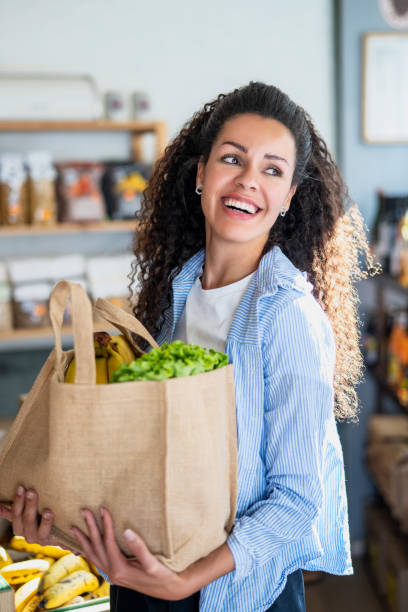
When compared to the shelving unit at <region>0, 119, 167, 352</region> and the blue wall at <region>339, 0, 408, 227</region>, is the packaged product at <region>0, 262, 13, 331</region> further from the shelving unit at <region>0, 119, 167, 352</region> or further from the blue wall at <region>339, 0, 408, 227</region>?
the blue wall at <region>339, 0, 408, 227</region>

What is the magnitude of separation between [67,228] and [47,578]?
6.00 ft

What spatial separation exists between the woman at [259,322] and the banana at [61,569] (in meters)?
0.21

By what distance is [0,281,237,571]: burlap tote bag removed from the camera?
2.76 ft

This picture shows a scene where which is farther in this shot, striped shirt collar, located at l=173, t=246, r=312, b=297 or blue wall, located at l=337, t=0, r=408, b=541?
blue wall, located at l=337, t=0, r=408, b=541

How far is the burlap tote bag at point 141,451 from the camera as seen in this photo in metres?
0.84

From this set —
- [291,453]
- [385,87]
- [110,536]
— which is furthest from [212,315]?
[385,87]

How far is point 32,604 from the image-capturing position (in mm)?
1279

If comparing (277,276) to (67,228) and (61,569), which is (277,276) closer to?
(61,569)

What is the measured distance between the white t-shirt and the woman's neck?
0.03 metres

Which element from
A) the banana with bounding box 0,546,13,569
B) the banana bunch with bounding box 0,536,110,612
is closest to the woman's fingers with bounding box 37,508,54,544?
the banana bunch with bounding box 0,536,110,612

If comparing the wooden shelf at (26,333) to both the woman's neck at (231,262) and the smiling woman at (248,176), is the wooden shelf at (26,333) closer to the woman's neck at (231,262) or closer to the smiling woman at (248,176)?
the woman's neck at (231,262)

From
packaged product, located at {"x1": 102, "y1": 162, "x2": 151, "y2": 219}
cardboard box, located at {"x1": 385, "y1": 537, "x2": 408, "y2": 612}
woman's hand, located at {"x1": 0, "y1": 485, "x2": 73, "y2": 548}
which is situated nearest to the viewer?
woman's hand, located at {"x1": 0, "y1": 485, "x2": 73, "y2": 548}

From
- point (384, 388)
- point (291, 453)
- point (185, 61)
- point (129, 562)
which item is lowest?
point (384, 388)

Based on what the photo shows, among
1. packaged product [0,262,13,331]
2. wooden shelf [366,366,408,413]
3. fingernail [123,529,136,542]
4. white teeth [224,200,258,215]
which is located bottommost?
wooden shelf [366,366,408,413]
